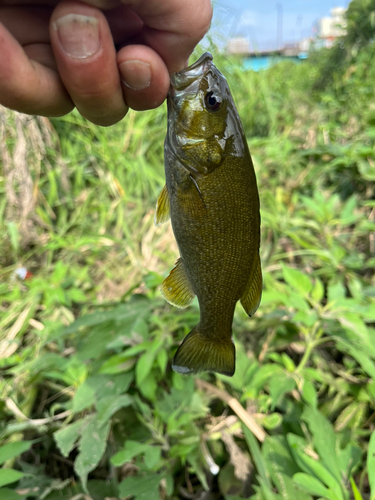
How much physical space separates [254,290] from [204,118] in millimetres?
517

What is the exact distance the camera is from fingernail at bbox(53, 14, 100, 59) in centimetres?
77

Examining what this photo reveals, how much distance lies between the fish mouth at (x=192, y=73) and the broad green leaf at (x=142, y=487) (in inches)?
48.3

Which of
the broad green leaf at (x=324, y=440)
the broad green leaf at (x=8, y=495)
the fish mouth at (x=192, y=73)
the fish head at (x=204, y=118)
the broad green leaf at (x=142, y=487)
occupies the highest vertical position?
the fish mouth at (x=192, y=73)

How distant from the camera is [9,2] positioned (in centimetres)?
94

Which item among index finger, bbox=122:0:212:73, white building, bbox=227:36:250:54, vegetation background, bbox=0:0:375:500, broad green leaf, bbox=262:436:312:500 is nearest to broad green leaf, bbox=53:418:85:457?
vegetation background, bbox=0:0:375:500

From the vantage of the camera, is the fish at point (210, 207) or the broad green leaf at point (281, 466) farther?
the broad green leaf at point (281, 466)

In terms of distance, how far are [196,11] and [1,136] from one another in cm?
235

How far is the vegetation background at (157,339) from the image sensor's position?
1.14 meters

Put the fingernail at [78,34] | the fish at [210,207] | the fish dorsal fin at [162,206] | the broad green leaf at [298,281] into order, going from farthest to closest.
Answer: the broad green leaf at [298,281] → the fish dorsal fin at [162,206] → the fish at [210,207] → the fingernail at [78,34]

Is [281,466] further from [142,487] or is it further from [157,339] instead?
[157,339]

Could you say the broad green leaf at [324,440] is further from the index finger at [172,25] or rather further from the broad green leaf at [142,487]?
the index finger at [172,25]

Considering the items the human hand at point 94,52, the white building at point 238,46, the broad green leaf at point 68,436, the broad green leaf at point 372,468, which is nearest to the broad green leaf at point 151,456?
the broad green leaf at point 68,436

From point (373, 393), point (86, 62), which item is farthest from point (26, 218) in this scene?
point (373, 393)

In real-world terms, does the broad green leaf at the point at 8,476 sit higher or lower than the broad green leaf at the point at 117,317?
lower
